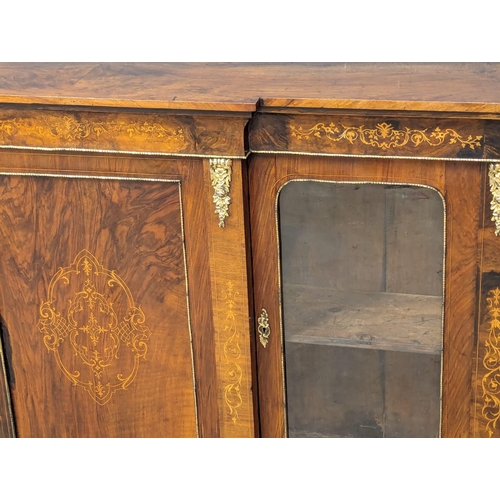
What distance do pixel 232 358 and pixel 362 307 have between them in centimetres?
39

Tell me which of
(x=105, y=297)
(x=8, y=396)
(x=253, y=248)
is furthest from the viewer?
(x=8, y=396)

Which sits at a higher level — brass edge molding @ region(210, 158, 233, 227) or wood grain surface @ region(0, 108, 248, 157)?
wood grain surface @ region(0, 108, 248, 157)

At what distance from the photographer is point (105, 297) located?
3.11 meters

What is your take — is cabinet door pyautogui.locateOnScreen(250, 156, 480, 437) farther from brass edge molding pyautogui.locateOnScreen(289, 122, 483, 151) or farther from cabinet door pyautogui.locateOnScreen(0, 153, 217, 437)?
cabinet door pyautogui.locateOnScreen(0, 153, 217, 437)

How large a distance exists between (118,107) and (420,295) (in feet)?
3.14

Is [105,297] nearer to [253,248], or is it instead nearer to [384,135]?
[253,248]

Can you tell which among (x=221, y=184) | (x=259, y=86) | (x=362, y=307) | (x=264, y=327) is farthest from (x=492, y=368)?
(x=259, y=86)

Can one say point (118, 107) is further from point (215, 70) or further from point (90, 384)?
point (90, 384)

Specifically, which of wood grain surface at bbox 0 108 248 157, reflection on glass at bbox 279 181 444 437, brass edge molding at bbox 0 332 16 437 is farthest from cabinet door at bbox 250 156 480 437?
brass edge molding at bbox 0 332 16 437

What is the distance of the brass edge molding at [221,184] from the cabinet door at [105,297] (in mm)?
49

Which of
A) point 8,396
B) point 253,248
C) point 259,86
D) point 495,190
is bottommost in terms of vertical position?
point 8,396

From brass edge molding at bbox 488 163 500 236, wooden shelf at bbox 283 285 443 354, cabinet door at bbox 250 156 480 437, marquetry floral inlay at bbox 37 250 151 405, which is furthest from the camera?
marquetry floral inlay at bbox 37 250 151 405

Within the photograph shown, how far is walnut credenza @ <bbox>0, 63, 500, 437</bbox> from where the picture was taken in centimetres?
279

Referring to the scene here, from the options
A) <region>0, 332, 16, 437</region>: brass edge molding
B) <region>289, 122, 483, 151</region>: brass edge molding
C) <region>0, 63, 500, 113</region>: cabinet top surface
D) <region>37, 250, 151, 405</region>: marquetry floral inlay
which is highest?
<region>0, 63, 500, 113</region>: cabinet top surface
